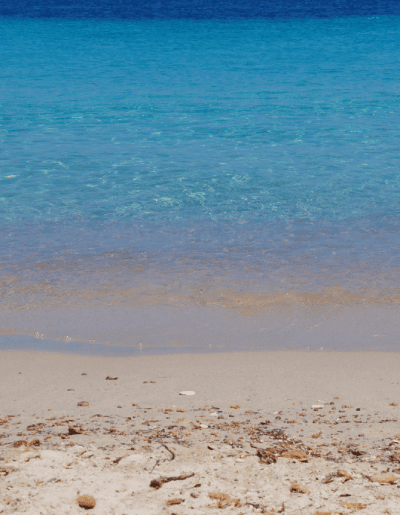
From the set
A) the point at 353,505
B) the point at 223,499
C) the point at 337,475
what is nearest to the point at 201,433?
the point at 223,499

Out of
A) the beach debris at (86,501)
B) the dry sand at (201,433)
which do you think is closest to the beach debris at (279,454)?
the dry sand at (201,433)

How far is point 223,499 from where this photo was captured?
136 inches

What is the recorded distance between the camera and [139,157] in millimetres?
12867

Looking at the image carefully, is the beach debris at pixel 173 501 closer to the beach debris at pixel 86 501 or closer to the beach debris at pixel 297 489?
the beach debris at pixel 86 501

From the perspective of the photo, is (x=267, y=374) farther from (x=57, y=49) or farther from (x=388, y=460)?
(x=57, y=49)

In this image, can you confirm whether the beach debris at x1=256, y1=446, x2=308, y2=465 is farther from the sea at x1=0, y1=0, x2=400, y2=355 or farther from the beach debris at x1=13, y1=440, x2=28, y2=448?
the sea at x1=0, y1=0, x2=400, y2=355

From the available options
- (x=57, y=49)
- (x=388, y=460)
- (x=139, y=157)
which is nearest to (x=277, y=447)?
(x=388, y=460)

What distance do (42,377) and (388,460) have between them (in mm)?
3084

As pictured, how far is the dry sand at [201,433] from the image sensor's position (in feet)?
11.4

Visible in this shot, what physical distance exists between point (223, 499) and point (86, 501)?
80 centimetres

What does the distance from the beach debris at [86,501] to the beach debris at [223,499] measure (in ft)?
2.25

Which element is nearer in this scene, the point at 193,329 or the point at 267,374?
the point at 267,374

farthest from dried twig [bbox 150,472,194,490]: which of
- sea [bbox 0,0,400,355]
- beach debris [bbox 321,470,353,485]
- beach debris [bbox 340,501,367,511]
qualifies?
sea [bbox 0,0,400,355]

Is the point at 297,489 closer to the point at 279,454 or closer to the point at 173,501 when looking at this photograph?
the point at 279,454
